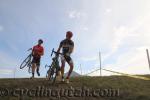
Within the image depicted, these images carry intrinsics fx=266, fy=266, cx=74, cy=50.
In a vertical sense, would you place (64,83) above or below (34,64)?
below

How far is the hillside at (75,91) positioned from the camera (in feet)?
39.7

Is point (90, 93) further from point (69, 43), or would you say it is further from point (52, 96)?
point (69, 43)

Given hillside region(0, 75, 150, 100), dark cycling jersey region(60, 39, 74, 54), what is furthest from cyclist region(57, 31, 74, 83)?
hillside region(0, 75, 150, 100)

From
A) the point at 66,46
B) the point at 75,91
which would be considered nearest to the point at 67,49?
the point at 66,46

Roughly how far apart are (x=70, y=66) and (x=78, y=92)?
6.54ft

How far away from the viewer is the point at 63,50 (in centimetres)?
1465

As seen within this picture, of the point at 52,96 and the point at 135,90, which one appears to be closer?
the point at 52,96

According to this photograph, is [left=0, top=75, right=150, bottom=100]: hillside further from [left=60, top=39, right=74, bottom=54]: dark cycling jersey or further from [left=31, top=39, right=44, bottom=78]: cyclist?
[left=31, top=39, right=44, bottom=78]: cyclist

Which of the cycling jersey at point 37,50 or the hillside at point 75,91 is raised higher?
the cycling jersey at point 37,50

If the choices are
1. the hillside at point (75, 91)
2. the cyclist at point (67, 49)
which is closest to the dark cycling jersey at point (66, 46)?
the cyclist at point (67, 49)

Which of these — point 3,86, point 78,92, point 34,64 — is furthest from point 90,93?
point 34,64

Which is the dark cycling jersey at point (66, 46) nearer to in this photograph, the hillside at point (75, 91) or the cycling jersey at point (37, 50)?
the hillside at point (75, 91)

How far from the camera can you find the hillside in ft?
39.7

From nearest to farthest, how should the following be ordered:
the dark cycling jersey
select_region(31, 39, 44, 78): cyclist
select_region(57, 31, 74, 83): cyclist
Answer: select_region(57, 31, 74, 83): cyclist < the dark cycling jersey < select_region(31, 39, 44, 78): cyclist
